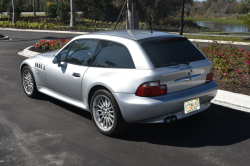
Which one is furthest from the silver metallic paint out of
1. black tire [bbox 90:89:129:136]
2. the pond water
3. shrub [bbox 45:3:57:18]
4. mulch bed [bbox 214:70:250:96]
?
shrub [bbox 45:3:57:18]

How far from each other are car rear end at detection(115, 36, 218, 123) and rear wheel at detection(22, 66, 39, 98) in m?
2.92

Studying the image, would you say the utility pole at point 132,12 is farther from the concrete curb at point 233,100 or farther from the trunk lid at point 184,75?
the trunk lid at point 184,75

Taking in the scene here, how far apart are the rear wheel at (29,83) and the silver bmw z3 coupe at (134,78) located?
4.10ft

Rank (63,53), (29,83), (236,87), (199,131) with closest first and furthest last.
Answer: (199,131)
(63,53)
(29,83)
(236,87)

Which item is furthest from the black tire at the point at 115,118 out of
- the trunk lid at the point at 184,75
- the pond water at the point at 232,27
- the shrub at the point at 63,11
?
the shrub at the point at 63,11

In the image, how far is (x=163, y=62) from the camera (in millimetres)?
4480

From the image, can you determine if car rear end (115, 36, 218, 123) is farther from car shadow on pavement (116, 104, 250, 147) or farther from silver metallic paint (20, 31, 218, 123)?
car shadow on pavement (116, 104, 250, 147)

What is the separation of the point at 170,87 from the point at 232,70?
494 cm

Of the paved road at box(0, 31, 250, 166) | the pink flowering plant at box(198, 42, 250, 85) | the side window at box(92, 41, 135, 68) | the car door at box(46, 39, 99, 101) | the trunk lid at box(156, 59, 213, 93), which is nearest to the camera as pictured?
the paved road at box(0, 31, 250, 166)

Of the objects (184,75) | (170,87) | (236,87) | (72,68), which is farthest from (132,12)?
(170,87)

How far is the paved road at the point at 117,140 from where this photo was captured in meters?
4.00

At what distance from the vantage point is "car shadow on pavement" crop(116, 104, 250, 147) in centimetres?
457

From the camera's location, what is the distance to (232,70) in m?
8.62

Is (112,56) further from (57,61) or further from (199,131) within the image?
(199,131)
